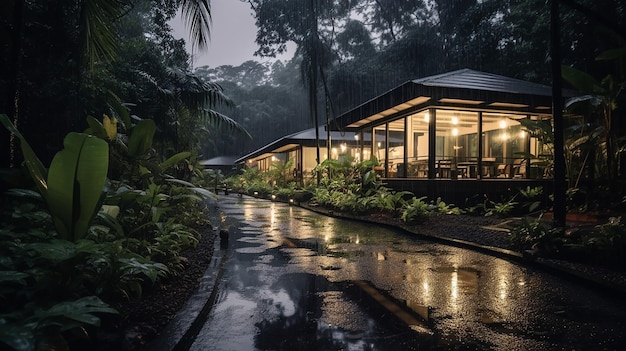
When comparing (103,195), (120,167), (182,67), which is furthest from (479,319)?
(182,67)

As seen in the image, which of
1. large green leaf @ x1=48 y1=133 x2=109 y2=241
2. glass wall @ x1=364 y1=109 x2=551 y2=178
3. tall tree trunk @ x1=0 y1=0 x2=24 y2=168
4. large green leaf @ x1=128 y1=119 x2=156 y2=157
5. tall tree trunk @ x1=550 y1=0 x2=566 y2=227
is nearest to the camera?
large green leaf @ x1=48 y1=133 x2=109 y2=241

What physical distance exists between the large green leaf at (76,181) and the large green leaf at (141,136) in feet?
6.83

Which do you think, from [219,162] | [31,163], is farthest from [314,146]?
[219,162]

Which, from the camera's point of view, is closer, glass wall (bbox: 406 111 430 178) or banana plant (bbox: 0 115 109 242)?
banana plant (bbox: 0 115 109 242)

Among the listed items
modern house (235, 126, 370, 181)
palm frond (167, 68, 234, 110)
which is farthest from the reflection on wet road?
modern house (235, 126, 370, 181)

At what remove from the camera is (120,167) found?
5.77 m

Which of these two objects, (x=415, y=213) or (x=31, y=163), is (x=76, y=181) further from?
(x=415, y=213)

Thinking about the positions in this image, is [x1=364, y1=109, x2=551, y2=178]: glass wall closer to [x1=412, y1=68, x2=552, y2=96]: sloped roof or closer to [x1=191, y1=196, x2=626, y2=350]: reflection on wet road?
[x1=412, y1=68, x2=552, y2=96]: sloped roof

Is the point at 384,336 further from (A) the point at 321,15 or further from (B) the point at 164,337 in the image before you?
(A) the point at 321,15

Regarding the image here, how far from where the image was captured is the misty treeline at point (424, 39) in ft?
52.9

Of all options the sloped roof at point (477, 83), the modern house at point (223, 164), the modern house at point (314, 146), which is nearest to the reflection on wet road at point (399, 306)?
the sloped roof at point (477, 83)

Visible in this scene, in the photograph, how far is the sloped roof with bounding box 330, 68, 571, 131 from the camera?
11.9 m

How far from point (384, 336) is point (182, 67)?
14.8 m

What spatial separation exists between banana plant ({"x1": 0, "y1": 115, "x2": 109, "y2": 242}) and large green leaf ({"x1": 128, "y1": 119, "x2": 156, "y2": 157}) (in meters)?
1.97
